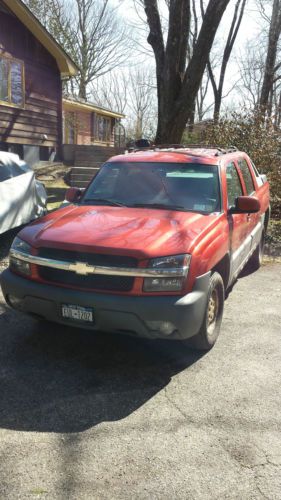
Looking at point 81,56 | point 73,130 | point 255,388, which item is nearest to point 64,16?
point 81,56

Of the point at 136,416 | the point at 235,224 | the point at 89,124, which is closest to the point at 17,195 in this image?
the point at 235,224

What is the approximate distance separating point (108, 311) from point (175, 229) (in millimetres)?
933

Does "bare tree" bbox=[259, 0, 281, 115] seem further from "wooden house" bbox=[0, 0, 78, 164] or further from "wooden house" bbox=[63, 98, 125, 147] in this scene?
"wooden house" bbox=[63, 98, 125, 147]

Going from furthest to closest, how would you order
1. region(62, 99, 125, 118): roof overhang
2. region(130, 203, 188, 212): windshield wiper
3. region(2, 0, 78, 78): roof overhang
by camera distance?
region(62, 99, 125, 118): roof overhang, region(2, 0, 78, 78): roof overhang, region(130, 203, 188, 212): windshield wiper

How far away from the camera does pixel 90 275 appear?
3.39m

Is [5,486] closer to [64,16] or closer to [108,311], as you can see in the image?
[108,311]

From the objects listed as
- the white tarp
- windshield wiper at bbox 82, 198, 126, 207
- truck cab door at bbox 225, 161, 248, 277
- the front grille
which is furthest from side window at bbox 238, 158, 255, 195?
the white tarp

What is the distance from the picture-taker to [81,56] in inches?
1378

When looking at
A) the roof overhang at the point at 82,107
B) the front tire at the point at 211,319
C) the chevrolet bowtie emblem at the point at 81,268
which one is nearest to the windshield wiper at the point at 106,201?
the chevrolet bowtie emblem at the point at 81,268

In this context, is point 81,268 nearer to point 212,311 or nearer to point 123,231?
point 123,231

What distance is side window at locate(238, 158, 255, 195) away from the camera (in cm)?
564

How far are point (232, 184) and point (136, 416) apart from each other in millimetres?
2962

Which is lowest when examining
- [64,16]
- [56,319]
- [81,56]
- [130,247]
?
[56,319]

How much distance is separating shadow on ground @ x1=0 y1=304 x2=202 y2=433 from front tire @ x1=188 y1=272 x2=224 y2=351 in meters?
0.17
